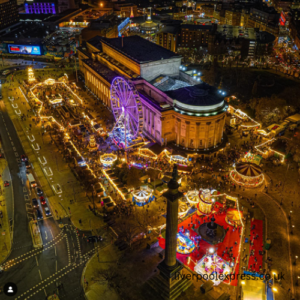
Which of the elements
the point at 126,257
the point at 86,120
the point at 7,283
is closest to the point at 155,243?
the point at 126,257

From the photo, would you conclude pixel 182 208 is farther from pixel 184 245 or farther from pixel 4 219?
pixel 4 219

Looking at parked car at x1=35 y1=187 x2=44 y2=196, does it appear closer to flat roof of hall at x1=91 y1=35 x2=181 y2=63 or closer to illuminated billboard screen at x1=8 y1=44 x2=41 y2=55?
flat roof of hall at x1=91 y1=35 x2=181 y2=63

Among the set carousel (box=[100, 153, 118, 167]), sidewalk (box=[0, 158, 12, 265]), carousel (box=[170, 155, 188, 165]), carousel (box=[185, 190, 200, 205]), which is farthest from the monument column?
carousel (box=[100, 153, 118, 167])

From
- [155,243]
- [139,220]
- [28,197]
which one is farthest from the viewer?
[28,197]

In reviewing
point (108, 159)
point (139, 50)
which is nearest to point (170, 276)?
point (108, 159)

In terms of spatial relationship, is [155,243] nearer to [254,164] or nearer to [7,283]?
[7,283]
